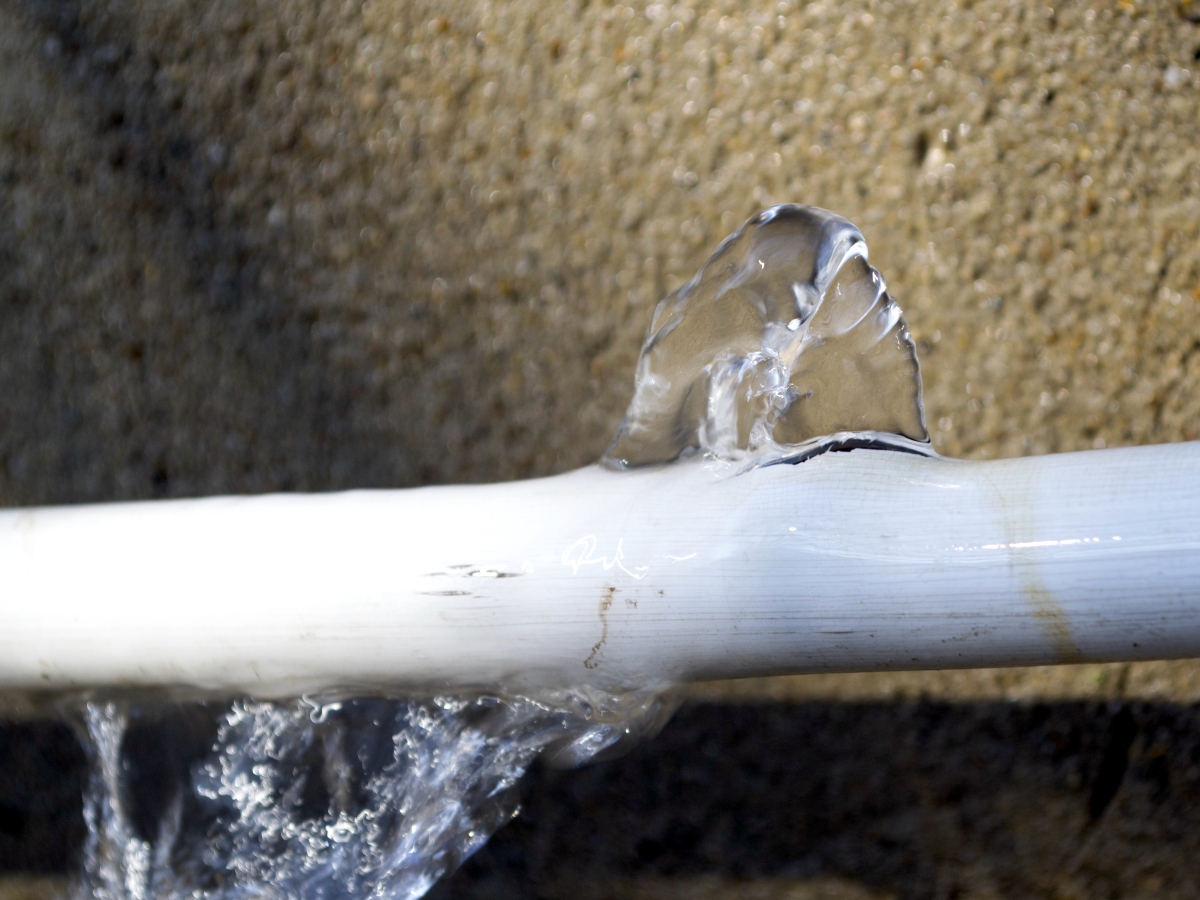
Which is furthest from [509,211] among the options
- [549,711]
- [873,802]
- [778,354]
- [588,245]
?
[873,802]

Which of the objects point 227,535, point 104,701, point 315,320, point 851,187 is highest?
point 851,187

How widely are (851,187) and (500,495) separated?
519 millimetres

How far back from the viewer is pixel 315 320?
0.89 m

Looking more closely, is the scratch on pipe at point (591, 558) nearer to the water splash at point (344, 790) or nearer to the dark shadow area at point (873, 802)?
the water splash at point (344, 790)

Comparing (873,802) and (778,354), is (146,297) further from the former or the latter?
(873,802)

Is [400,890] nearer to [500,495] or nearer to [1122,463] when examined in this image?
[500,495]

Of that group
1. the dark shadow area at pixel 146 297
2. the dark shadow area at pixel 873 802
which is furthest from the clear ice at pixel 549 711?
the dark shadow area at pixel 146 297

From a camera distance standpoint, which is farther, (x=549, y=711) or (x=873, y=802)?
(x=873, y=802)

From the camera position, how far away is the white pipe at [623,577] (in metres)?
0.37

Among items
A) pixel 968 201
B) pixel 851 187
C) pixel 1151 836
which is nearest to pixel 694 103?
pixel 851 187

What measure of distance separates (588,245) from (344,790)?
52 centimetres

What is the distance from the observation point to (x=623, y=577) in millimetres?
441

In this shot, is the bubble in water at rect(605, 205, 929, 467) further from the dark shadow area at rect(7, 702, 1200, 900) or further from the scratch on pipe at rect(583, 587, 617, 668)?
the dark shadow area at rect(7, 702, 1200, 900)

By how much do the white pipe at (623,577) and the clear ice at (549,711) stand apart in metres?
0.07
